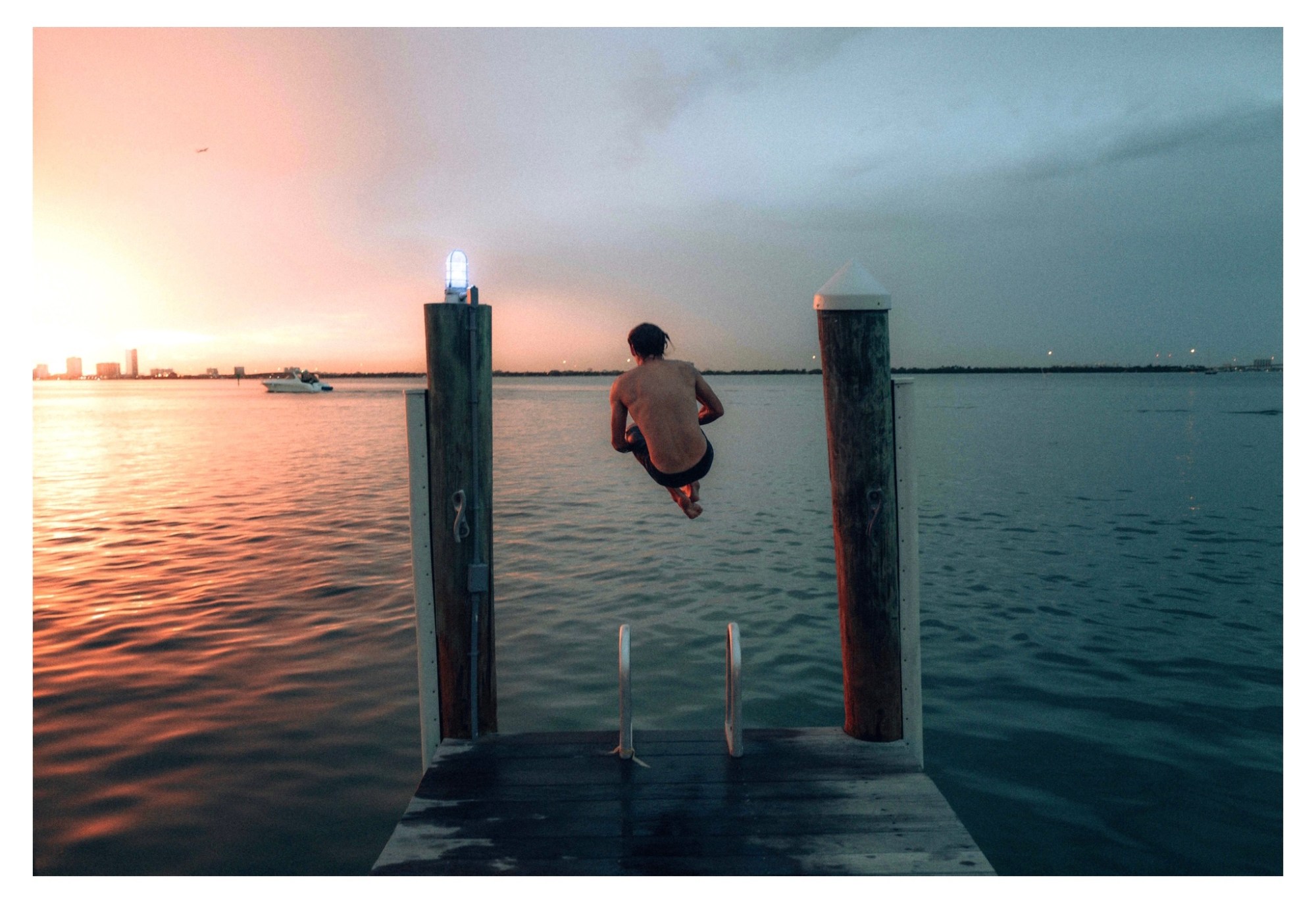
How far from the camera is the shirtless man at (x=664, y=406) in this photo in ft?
18.5

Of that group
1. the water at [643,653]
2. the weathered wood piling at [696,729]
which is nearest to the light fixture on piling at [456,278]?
the weathered wood piling at [696,729]

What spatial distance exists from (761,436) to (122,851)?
39106mm

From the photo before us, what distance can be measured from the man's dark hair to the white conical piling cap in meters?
1.25

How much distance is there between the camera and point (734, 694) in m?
4.95

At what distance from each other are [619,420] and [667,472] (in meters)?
0.50

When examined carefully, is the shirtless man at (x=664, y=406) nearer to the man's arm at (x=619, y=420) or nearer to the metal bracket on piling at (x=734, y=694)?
the man's arm at (x=619, y=420)

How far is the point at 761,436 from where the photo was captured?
4362 cm

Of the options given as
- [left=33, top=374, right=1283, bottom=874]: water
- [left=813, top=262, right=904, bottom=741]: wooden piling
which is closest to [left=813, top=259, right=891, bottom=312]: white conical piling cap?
[left=813, top=262, right=904, bottom=741]: wooden piling

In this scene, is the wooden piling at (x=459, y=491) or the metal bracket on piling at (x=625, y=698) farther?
the wooden piling at (x=459, y=491)

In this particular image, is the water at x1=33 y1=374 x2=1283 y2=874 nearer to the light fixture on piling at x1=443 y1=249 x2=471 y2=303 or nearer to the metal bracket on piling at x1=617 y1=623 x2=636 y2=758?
the metal bracket on piling at x1=617 y1=623 x2=636 y2=758

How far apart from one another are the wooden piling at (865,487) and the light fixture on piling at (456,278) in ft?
7.28

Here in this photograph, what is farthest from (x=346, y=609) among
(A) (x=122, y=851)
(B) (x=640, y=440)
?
(B) (x=640, y=440)

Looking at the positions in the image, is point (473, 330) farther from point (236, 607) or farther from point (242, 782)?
point (236, 607)

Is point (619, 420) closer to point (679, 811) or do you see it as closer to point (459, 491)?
point (459, 491)
